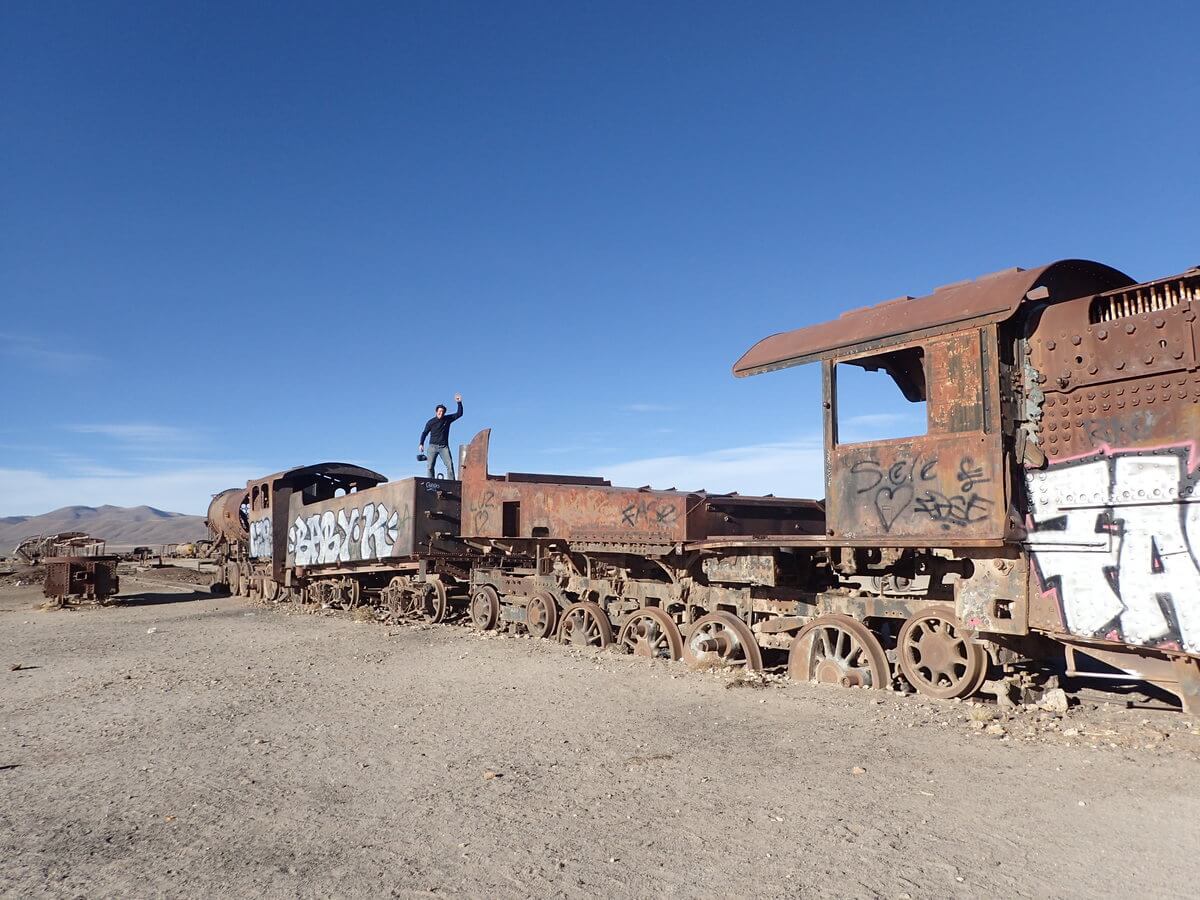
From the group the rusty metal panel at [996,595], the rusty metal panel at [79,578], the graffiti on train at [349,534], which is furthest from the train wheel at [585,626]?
the rusty metal panel at [79,578]

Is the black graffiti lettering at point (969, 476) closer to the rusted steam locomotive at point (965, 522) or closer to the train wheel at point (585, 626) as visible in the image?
the rusted steam locomotive at point (965, 522)

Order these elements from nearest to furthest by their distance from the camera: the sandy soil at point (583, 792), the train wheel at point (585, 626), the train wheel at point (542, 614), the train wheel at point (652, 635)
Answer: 1. the sandy soil at point (583, 792)
2. the train wheel at point (652, 635)
3. the train wheel at point (585, 626)
4. the train wheel at point (542, 614)

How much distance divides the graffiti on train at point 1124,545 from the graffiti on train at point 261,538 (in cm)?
1920

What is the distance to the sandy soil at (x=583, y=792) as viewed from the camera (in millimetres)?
3750

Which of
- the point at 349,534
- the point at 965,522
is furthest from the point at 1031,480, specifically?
the point at 349,534

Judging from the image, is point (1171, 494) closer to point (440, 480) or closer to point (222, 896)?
point (222, 896)

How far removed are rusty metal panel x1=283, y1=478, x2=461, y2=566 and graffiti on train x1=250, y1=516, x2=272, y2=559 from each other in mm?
1610

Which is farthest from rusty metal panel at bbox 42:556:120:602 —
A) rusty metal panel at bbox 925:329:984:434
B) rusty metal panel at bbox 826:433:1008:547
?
rusty metal panel at bbox 925:329:984:434

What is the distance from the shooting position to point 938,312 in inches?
279

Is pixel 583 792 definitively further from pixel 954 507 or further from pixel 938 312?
pixel 938 312

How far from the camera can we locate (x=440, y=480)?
604 inches

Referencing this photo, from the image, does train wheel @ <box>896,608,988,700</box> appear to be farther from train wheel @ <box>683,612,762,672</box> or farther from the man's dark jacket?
the man's dark jacket

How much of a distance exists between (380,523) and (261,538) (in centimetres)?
733

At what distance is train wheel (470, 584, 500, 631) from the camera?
13312 mm
